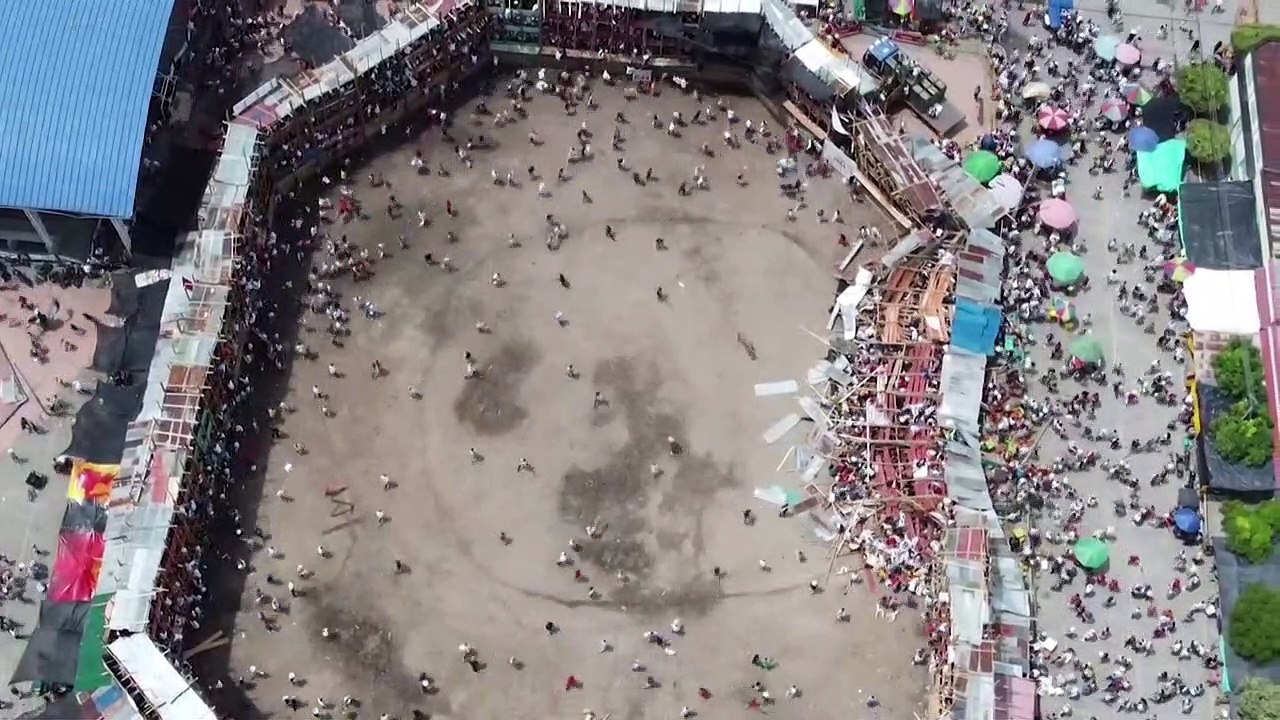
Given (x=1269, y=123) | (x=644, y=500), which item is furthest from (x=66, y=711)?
(x=1269, y=123)

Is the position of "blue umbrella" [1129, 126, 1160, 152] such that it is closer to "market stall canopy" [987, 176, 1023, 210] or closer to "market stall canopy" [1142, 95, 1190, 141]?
"market stall canopy" [1142, 95, 1190, 141]

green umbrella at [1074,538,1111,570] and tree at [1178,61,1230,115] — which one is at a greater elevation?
tree at [1178,61,1230,115]

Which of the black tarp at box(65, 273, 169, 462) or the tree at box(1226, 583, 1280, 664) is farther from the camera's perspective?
the black tarp at box(65, 273, 169, 462)

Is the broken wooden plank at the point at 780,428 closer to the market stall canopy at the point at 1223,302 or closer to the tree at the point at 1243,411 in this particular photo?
the tree at the point at 1243,411

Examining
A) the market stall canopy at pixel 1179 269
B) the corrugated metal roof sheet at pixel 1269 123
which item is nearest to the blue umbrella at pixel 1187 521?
the market stall canopy at pixel 1179 269

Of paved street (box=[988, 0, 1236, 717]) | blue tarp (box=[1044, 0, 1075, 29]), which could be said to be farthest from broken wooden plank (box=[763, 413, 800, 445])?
blue tarp (box=[1044, 0, 1075, 29])

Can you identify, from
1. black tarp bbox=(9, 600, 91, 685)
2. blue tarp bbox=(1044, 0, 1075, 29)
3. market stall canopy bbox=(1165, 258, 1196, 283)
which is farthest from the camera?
blue tarp bbox=(1044, 0, 1075, 29)
